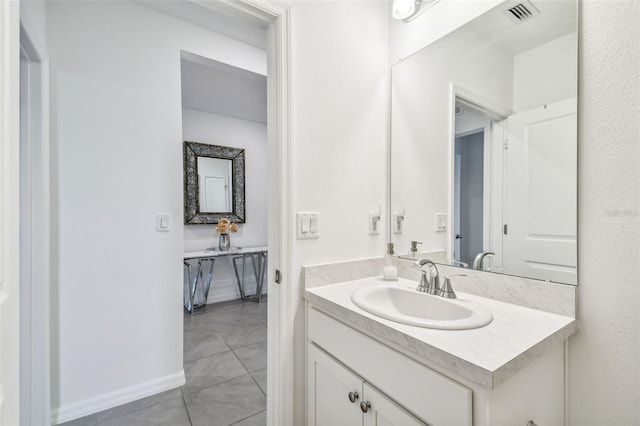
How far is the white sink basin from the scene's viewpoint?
802mm

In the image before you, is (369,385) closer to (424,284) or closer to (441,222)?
(424,284)

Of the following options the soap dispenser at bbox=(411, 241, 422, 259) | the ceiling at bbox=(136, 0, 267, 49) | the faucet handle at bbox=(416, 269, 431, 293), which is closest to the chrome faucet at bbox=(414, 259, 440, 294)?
the faucet handle at bbox=(416, 269, 431, 293)

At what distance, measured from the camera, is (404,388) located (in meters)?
0.77

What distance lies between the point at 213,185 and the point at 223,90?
121 centimetres

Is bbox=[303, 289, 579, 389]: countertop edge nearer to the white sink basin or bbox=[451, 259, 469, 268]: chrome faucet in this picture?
the white sink basin

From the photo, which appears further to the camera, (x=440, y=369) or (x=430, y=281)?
(x=430, y=281)

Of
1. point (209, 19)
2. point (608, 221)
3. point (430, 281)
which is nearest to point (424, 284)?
point (430, 281)

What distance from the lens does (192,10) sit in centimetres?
184

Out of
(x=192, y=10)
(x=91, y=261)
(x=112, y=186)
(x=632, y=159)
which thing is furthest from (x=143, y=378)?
(x=632, y=159)

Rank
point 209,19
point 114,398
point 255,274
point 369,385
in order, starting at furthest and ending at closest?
point 255,274 → point 209,19 → point 114,398 → point 369,385

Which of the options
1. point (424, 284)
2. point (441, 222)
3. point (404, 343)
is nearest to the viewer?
point (404, 343)

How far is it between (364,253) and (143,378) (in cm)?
161

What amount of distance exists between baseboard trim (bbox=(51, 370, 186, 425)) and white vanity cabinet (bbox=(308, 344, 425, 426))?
3.87 ft

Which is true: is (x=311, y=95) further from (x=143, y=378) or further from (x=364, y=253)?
(x=143, y=378)
